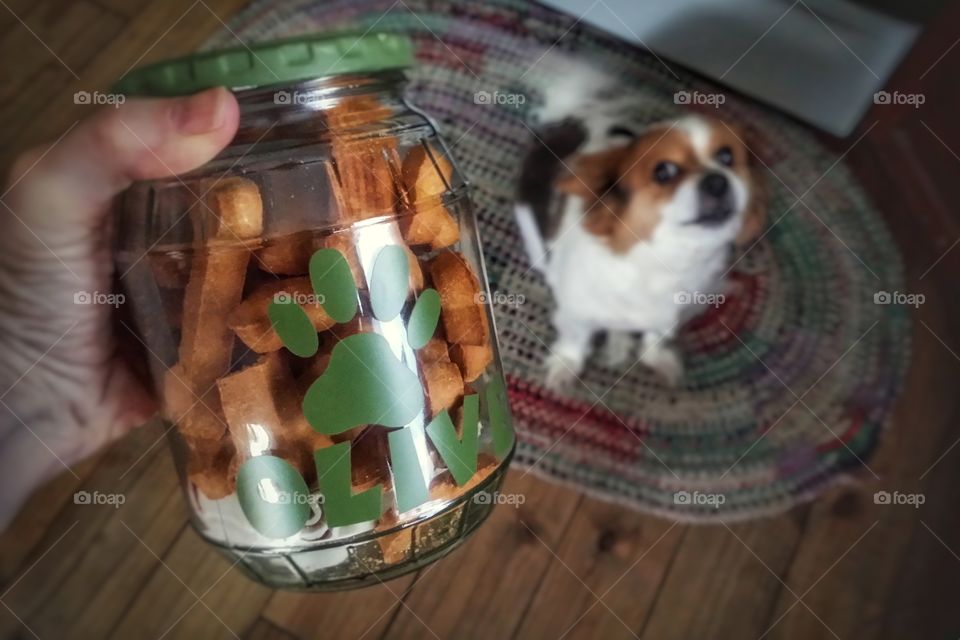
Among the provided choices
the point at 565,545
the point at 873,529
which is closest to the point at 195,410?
the point at 565,545

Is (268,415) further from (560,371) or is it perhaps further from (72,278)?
(560,371)

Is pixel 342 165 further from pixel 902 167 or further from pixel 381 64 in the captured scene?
pixel 902 167

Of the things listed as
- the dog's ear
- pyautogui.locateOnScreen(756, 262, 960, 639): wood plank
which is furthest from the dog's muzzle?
pyautogui.locateOnScreen(756, 262, 960, 639): wood plank

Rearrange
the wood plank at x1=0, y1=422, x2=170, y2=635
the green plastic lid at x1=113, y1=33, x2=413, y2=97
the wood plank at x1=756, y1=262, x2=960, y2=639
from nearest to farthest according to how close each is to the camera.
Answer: the green plastic lid at x1=113, y1=33, x2=413, y2=97 < the wood plank at x1=0, y1=422, x2=170, y2=635 < the wood plank at x1=756, y1=262, x2=960, y2=639

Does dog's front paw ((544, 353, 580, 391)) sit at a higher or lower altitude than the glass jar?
lower

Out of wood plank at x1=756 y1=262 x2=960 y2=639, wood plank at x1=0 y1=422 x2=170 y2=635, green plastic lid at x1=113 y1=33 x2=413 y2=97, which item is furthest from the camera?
wood plank at x1=756 y1=262 x2=960 y2=639

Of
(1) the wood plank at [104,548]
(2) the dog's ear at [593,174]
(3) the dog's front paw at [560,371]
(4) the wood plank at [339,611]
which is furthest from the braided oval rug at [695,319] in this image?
(1) the wood plank at [104,548]

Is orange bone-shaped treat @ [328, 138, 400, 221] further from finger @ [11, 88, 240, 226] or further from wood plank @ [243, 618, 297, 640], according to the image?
wood plank @ [243, 618, 297, 640]
